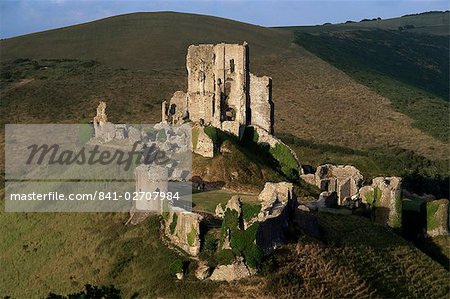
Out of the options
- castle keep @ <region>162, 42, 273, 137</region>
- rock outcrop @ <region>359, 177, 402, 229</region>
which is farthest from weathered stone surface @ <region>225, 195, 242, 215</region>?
castle keep @ <region>162, 42, 273, 137</region>

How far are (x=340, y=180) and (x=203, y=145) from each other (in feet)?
24.0

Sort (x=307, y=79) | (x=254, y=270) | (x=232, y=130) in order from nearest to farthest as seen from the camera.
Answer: (x=254, y=270), (x=232, y=130), (x=307, y=79)

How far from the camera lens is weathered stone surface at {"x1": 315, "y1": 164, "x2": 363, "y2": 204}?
123ft

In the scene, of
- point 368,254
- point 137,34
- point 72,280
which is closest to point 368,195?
point 368,254

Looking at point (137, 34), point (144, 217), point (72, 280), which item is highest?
point (137, 34)

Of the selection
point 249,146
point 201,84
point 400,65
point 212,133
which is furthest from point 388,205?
point 400,65

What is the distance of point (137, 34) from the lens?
10931 centimetres

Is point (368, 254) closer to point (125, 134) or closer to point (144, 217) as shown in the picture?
point (144, 217)

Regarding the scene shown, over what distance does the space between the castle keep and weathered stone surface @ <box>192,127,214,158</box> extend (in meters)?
4.41

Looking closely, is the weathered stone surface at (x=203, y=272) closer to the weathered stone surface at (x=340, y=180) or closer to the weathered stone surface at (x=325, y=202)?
the weathered stone surface at (x=325, y=202)

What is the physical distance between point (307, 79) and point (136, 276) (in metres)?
71.5

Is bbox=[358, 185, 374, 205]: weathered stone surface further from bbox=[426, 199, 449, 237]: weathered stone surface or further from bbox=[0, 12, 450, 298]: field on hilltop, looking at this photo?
bbox=[426, 199, 449, 237]: weathered stone surface

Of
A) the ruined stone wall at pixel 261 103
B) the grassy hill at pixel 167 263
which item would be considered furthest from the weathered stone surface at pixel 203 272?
the ruined stone wall at pixel 261 103

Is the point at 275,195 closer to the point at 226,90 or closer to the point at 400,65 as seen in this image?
the point at 226,90
